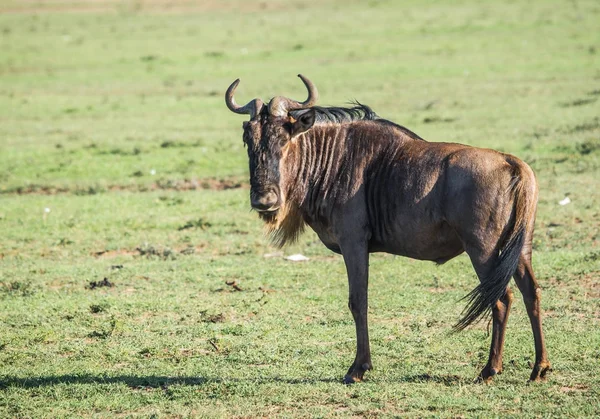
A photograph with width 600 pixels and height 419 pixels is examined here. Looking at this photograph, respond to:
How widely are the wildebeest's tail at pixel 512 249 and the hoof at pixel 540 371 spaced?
1.69ft

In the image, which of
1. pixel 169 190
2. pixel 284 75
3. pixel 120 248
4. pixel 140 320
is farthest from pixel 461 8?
pixel 140 320

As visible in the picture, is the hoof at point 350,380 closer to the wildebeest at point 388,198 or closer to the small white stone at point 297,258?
the wildebeest at point 388,198

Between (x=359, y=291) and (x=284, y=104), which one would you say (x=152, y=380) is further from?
(x=284, y=104)

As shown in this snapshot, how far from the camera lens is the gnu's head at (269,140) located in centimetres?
655

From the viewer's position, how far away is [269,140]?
6594 millimetres

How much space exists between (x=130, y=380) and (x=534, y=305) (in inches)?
Result: 114

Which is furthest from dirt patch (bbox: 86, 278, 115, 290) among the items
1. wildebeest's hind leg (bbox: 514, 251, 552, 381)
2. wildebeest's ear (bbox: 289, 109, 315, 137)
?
wildebeest's hind leg (bbox: 514, 251, 552, 381)

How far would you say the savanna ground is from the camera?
6.52m

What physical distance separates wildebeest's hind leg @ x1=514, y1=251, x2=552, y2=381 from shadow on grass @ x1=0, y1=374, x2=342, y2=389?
1363 mm

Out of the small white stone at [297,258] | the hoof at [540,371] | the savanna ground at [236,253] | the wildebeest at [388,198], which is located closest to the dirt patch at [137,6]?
the savanna ground at [236,253]

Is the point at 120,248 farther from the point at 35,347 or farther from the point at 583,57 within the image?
the point at 583,57

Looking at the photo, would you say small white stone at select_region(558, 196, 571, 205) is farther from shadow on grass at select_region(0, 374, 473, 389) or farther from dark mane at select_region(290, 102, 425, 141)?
shadow on grass at select_region(0, 374, 473, 389)

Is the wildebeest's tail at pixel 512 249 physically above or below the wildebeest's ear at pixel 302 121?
below

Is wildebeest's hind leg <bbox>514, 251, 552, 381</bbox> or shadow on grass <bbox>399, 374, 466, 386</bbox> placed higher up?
wildebeest's hind leg <bbox>514, 251, 552, 381</bbox>
